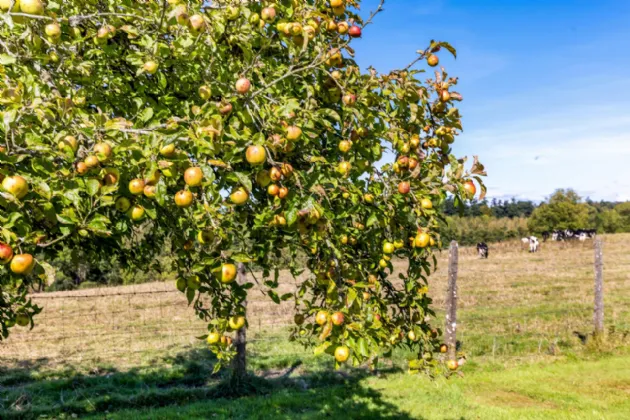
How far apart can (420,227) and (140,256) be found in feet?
8.66

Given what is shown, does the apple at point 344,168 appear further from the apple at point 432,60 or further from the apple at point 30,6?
the apple at point 30,6

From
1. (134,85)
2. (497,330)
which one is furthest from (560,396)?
(134,85)

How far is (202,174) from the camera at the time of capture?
2.12 m

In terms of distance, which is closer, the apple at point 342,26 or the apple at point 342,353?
the apple at point 342,353

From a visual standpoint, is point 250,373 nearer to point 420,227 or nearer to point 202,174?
point 420,227

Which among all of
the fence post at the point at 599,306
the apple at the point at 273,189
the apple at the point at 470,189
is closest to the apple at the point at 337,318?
the apple at the point at 273,189

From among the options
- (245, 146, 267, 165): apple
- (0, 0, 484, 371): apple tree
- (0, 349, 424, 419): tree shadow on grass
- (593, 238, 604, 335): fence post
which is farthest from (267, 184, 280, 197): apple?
(593, 238, 604, 335): fence post

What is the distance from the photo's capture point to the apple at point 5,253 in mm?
1910

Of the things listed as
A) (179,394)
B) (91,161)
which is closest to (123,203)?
(91,161)

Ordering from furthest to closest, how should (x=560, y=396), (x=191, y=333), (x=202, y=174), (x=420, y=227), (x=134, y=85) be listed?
(x=191, y=333)
(x=560, y=396)
(x=134, y=85)
(x=420, y=227)
(x=202, y=174)

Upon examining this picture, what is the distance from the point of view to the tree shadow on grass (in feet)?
23.9

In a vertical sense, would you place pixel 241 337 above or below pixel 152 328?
above

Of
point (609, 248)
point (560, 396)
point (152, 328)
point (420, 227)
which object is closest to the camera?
Result: point (420, 227)

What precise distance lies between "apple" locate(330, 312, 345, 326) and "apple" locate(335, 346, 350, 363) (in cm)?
12
